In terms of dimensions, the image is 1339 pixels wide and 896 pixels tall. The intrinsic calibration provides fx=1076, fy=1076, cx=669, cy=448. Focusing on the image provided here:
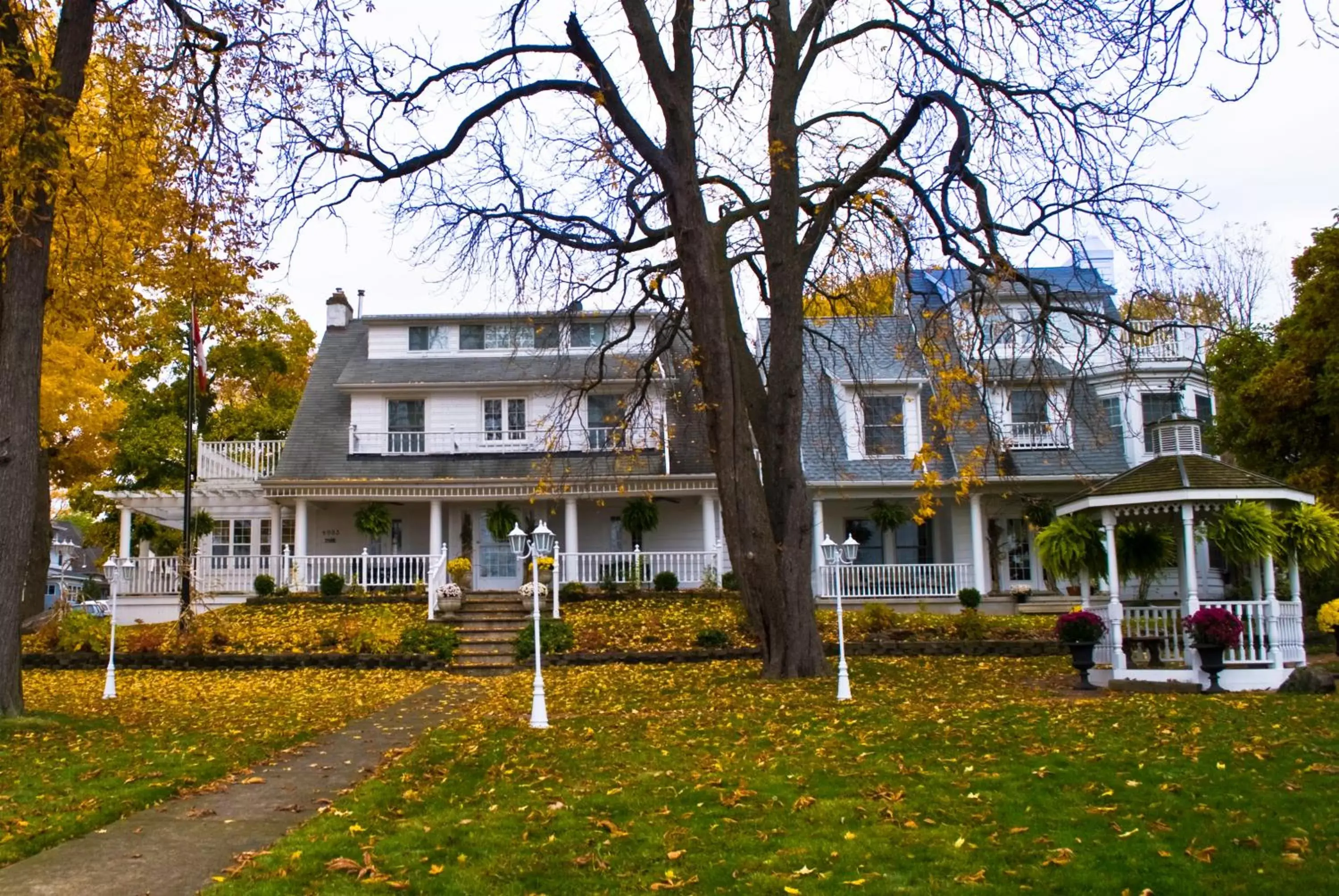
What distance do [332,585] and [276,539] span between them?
4.24m

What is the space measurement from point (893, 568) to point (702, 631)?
7770mm

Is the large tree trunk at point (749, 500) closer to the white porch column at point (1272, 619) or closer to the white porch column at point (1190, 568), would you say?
the white porch column at point (1190, 568)

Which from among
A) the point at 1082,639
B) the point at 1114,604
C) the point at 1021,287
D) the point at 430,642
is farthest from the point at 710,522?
the point at 1082,639

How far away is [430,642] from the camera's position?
2058 centimetres

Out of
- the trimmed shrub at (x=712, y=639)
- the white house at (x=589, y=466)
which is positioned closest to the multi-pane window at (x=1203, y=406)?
the white house at (x=589, y=466)

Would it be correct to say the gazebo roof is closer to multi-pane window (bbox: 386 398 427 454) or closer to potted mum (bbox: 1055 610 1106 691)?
potted mum (bbox: 1055 610 1106 691)

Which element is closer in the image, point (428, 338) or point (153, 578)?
point (153, 578)

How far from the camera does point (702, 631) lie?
805 inches

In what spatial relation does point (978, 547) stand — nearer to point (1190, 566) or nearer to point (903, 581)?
point (903, 581)

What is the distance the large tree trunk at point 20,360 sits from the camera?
12.1 m

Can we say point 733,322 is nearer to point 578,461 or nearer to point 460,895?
point 460,895

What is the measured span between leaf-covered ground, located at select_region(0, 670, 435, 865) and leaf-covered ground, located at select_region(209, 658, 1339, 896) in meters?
1.70

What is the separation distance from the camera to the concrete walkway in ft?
20.4

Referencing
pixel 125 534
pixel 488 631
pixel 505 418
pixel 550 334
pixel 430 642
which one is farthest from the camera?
pixel 505 418
